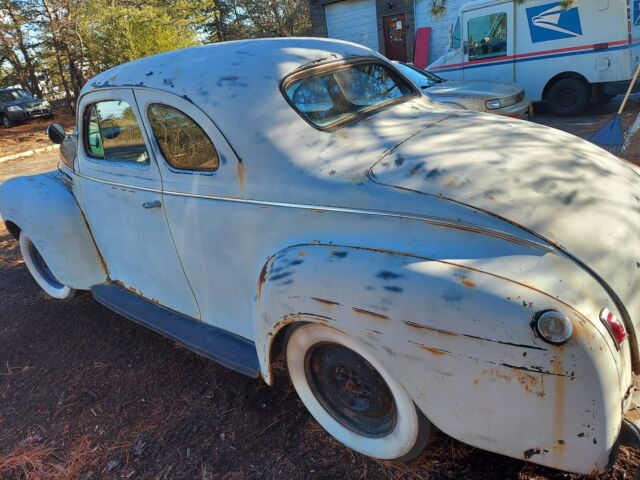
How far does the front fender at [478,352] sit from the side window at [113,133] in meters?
1.54

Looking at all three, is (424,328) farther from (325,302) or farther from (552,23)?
(552,23)

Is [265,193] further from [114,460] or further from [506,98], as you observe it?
[506,98]

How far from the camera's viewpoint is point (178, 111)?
2.47m

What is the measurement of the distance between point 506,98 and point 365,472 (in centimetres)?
668

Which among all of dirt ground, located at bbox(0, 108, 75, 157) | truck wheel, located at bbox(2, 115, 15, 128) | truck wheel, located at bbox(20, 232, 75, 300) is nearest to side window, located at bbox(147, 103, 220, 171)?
truck wheel, located at bbox(20, 232, 75, 300)

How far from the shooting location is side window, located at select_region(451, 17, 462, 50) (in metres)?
10.3

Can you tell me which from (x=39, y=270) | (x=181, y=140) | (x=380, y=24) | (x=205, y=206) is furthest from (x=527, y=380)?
(x=380, y=24)

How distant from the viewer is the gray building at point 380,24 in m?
17.3

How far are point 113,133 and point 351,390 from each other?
2.17m

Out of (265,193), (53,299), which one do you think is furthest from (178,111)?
(53,299)

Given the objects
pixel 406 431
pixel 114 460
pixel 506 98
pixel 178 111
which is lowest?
pixel 114 460

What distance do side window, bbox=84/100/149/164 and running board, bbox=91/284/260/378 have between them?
3.05 ft

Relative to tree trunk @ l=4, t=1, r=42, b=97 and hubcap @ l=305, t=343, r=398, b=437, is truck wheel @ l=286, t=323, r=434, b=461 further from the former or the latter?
tree trunk @ l=4, t=1, r=42, b=97

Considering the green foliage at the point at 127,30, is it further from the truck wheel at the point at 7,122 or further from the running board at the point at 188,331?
the running board at the point at 188,331
